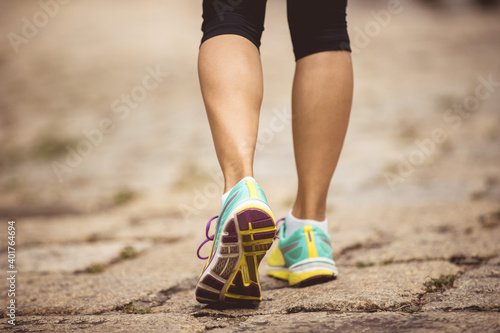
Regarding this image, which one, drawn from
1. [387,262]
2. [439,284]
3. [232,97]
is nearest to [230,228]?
[232,97]

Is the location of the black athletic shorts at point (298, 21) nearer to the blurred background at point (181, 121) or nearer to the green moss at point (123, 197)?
the blurred background at point (181, 121)

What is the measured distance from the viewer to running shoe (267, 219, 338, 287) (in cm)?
118

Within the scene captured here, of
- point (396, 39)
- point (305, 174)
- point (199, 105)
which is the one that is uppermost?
point (396, 39)

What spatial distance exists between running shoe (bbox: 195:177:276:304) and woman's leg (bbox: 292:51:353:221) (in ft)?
0.99

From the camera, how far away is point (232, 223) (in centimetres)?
90

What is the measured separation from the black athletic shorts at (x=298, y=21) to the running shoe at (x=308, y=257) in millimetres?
468

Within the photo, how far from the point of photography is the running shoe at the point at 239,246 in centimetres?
89

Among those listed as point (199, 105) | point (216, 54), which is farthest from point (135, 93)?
point (216, 54)

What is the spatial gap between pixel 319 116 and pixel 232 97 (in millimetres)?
283

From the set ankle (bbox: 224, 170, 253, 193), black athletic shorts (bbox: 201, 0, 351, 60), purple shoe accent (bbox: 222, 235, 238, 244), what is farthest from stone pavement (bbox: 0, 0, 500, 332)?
black athletic shorts (bbox: 201, 0, 351, 60)

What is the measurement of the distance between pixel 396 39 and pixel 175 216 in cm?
774

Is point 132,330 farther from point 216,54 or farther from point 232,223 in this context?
point 216,54

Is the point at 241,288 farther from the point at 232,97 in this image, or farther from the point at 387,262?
the point at 387,262

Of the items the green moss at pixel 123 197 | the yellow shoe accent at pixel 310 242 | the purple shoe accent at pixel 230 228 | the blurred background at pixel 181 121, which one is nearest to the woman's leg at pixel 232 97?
the purple shoe accent at pixel 230 228
